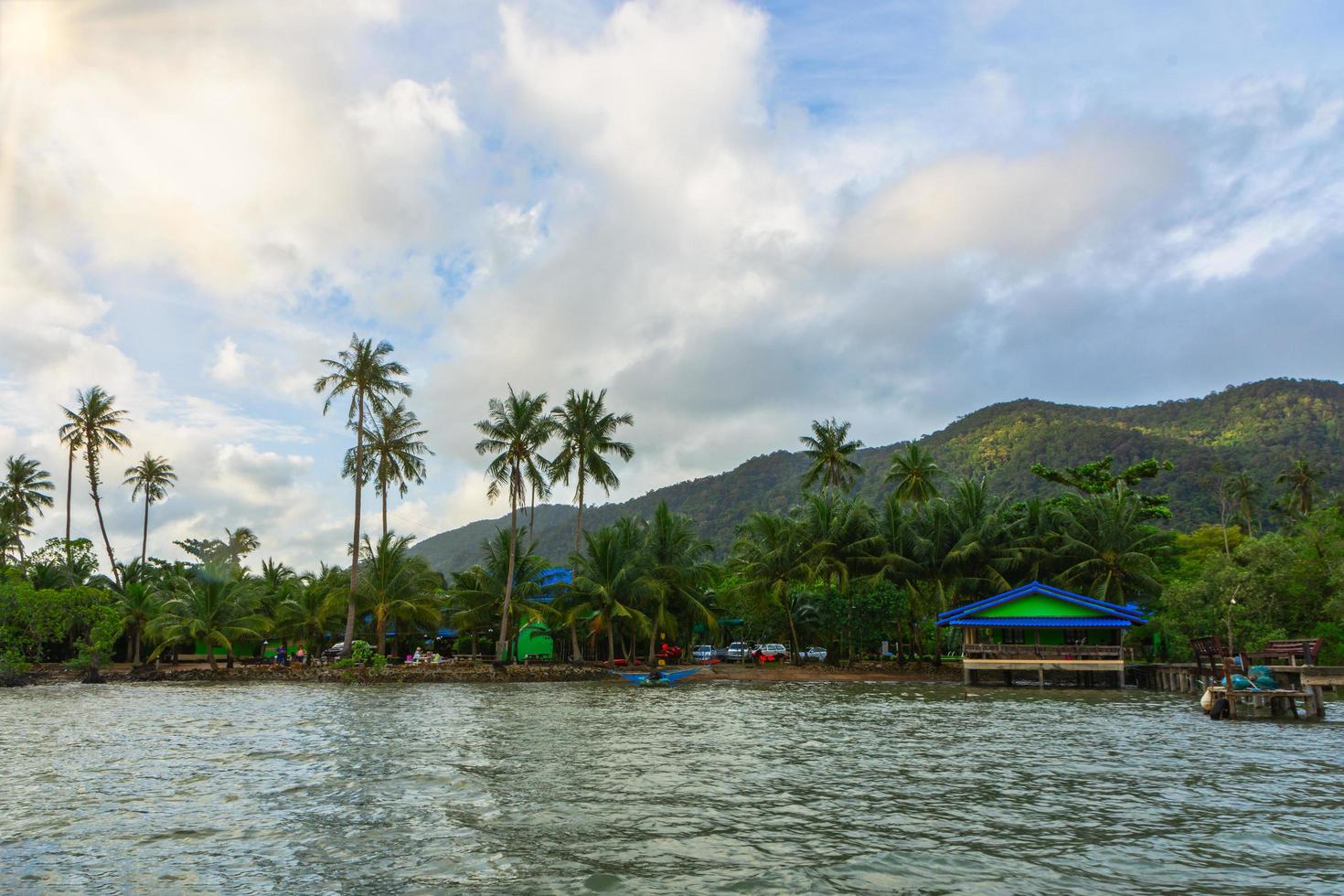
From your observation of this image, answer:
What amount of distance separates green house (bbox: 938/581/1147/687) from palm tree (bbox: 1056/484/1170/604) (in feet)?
13.8

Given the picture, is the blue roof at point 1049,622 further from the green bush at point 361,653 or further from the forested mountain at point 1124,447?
the forested mountain at point 1124,447

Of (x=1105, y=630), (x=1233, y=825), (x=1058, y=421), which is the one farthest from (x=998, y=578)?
(x=1058, y=421)

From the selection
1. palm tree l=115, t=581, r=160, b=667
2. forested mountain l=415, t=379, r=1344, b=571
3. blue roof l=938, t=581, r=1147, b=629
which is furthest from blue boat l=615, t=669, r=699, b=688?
forested mountain l=415, t=379, r=1344, b=571

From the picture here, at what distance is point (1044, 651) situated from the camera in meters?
44.5

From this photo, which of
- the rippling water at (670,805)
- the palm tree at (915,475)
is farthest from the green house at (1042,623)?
the rippling water at (670,805)

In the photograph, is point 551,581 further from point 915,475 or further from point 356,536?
point 915,475

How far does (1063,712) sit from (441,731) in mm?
19853

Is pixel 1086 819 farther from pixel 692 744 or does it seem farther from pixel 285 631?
pixel 285 631

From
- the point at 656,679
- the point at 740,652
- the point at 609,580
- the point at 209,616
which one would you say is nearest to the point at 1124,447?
the point at 740,652

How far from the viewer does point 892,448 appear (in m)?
154

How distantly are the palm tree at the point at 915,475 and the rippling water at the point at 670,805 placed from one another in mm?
34756

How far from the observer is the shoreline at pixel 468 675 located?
46344 millimetres

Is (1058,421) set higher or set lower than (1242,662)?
higher

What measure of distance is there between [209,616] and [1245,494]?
84.1 m
